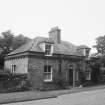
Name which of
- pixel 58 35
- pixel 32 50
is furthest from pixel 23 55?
pixel 58 35

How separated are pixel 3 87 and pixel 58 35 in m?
12.9

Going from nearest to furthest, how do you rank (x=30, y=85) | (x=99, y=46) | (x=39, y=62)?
1. (x=30, y=85)
2. (x=39, y=62)
3. (x=99, y=46)

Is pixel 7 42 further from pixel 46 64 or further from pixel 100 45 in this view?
pixel 100 45

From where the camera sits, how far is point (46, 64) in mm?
21688

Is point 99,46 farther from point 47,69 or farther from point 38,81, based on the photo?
point 38,81

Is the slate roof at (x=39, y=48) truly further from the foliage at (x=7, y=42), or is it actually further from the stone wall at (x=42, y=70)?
the foliage at (x=7, y=42)

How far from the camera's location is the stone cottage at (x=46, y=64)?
67.0ft

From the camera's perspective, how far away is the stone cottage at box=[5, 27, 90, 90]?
67.0ft

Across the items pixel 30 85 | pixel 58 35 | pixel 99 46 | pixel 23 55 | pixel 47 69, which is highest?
pixel 58 35

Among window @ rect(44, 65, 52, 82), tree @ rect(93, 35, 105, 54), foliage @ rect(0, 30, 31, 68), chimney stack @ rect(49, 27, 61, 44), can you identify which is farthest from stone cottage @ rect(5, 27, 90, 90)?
foliage @ rect(0, 30, 31, 68)

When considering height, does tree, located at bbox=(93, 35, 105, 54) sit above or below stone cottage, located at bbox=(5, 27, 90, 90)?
above

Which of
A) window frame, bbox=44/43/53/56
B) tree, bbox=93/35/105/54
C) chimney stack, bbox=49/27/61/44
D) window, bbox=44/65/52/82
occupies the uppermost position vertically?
chimney stack, bbox=49/27/61/44

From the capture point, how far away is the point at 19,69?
2195 cm

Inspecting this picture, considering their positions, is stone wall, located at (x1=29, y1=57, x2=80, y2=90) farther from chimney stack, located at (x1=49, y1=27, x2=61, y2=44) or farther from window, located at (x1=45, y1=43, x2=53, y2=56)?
chimney stack, located at (x1=49, y1=27, x2=61, y2=44)
